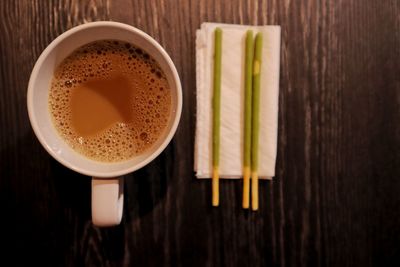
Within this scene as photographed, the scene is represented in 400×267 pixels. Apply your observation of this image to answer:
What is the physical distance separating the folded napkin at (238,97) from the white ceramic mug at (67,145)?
0.32 feet

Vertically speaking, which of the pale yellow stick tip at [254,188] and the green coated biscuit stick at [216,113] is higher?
the green coated biscuit stick at [216,113]

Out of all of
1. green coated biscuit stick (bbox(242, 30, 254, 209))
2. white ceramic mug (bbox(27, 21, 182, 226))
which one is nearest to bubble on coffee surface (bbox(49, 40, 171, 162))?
white ceramic mug (bbox(27, 21, 182, 226))

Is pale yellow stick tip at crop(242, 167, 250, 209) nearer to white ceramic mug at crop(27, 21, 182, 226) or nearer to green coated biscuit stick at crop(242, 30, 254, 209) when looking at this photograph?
green coated biscuit stick at crop(242, 30, 254, 209)

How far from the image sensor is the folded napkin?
1.71ft

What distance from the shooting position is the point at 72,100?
472 mm

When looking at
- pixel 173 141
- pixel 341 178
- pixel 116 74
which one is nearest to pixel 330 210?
pixel 341 178

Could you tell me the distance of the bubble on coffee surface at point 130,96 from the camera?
18.3 inches

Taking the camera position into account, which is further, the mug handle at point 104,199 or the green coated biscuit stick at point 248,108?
the green coated biscuit stick at point 248,108

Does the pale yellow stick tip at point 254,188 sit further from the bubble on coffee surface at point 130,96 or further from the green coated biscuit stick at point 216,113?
the bubble on coffee surface at point 130,96

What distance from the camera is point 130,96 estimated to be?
1.58 feet

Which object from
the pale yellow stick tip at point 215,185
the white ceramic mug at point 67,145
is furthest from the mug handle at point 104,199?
the pale yellow stick tip at point 215,185

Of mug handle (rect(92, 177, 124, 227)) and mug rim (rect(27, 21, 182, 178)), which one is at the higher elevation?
mug rim (rect(27, 21, 182, 178))

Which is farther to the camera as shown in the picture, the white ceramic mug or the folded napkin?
the folded napkin

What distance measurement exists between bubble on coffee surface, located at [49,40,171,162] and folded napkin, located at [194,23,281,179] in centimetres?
8
